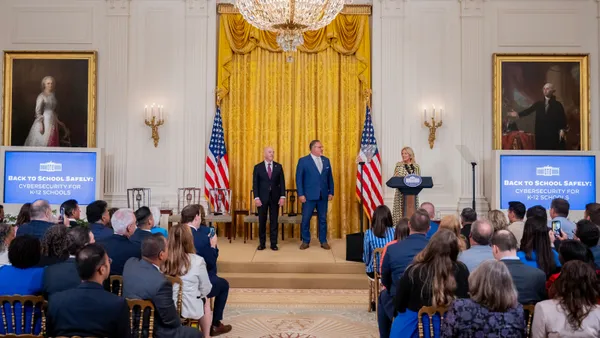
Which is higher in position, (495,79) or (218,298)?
(495,79)

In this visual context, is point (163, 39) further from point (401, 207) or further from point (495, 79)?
point (495, 79)

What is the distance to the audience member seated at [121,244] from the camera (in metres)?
4.66

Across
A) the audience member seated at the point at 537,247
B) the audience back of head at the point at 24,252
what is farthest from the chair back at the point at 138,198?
the audience member seated at the point at 537,247

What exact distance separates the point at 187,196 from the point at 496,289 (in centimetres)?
794

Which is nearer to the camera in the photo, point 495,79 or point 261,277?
point 261,277

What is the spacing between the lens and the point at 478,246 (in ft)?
14.7

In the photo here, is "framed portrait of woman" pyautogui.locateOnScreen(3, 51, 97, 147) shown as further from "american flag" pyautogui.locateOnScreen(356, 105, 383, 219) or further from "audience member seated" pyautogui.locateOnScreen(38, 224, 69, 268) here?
"audience member seated" pyautogui.locateOnScreen(38, 224, 69, 268)

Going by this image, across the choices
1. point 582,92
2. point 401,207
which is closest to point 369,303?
point 401,207

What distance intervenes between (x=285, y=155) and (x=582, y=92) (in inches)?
218

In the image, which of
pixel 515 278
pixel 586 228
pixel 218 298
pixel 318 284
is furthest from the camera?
pixel 318 284

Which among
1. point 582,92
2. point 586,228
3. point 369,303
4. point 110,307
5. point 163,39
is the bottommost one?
point 369,303

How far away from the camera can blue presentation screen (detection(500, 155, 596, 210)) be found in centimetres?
1030

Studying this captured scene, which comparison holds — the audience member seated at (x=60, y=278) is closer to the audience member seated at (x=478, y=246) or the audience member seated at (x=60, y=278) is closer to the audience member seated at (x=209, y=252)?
the audience member seated at (x=209, y=252)

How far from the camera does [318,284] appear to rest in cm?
796
